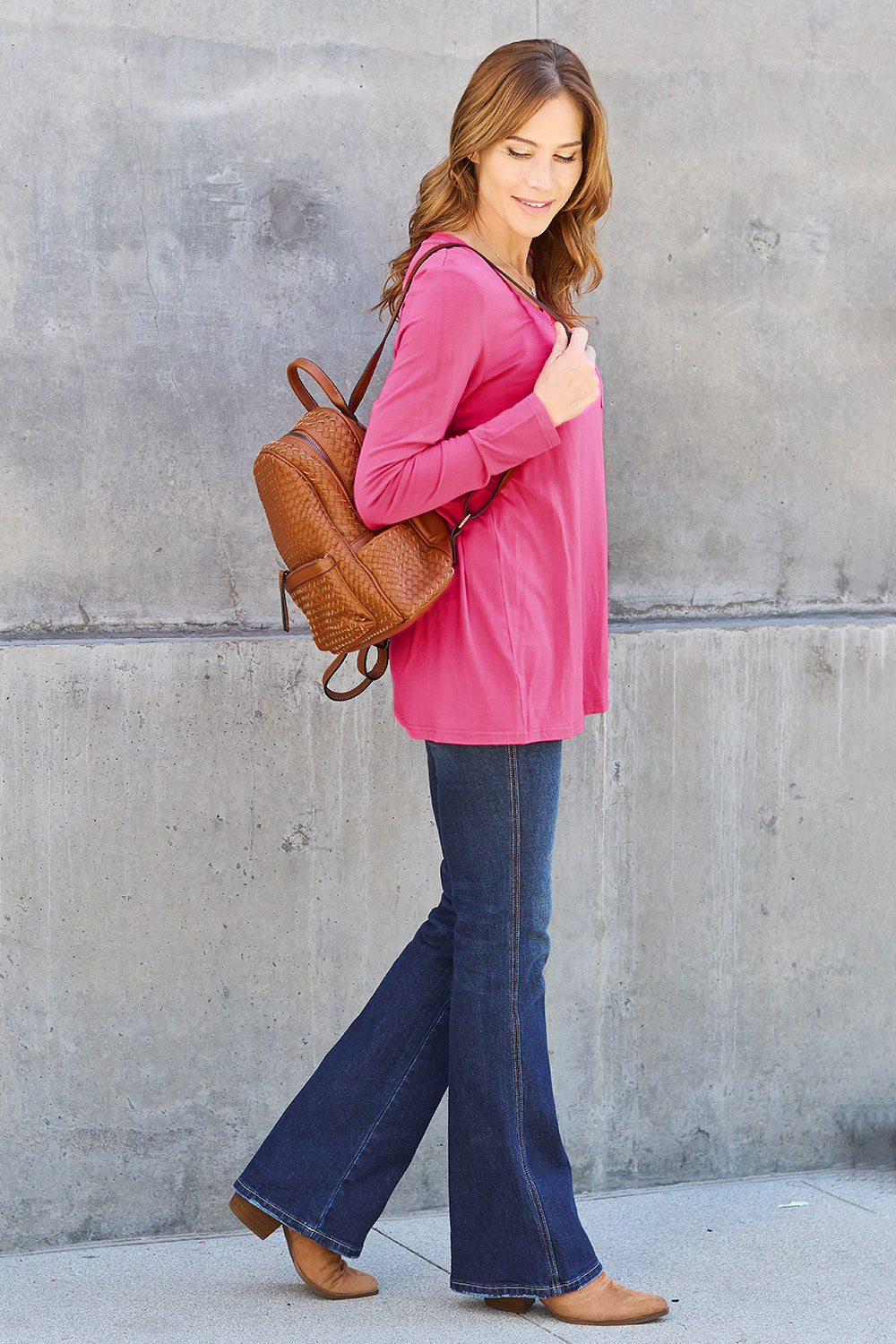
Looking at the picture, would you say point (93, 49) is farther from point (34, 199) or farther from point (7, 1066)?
point (7, 1066)

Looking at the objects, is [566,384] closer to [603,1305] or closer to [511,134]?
[511,134]

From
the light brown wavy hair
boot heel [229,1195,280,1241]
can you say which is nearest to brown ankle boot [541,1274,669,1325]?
boot heel [229,1195,280,1241]

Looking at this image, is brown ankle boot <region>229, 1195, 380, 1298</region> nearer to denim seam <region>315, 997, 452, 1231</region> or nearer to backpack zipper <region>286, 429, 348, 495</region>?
denim seam <region>315, 997, 452, 1231</region>

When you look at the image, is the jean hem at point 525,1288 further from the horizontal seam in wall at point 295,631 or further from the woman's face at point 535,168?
the woman's face at point 535,168

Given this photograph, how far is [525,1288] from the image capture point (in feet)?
7.22

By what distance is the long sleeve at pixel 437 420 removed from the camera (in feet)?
6.56

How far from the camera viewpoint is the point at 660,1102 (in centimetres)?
300

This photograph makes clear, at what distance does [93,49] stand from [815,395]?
1.68 meters

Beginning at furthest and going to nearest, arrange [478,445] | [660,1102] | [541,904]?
1. [660,1102]
2. [541,904]
3. [478,445]

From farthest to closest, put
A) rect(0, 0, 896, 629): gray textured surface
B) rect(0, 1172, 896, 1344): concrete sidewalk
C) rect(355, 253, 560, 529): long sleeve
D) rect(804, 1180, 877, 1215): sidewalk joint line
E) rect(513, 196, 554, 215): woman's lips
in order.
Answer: rect(804, 1180, 877, 1215): sidewalk joint line, rect(0, 0, 896, 629): gray textured surface, rect(0, 1172, 896, 1344): concrete sidewalk, rect(513, 196, 554, 215): woman's lips, rect(355, 253, 560, 529): long sleeve

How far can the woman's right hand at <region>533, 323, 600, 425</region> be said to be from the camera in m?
2.02

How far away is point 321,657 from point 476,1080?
0.95m

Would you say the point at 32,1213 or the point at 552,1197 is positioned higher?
the point at 552,1197

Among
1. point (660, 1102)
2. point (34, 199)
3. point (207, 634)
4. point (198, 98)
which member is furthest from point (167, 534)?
point (660, 1102)
